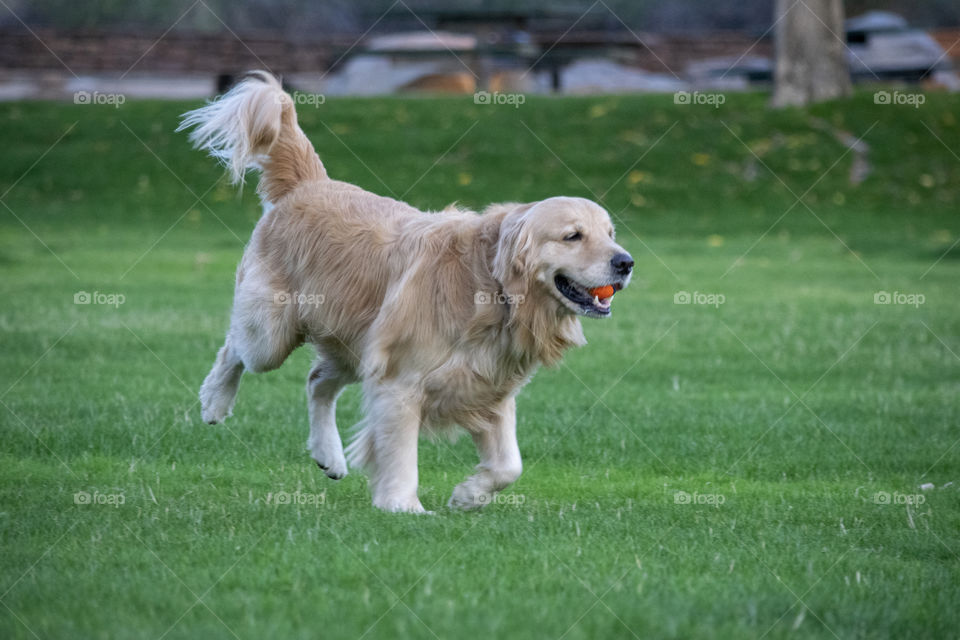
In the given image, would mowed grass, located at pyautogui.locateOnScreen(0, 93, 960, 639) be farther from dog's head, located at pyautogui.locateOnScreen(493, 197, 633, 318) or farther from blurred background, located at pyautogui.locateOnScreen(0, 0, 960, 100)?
blurred background, located at pyautogui.locateOnScreen(0, 0, 960, 100)

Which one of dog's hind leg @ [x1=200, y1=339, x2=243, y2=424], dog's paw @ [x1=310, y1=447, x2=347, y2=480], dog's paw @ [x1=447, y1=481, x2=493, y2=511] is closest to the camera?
dog's paw @ [x1=447, y1=481, x2=493, y2=511]

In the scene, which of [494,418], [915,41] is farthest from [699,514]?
[915,41]

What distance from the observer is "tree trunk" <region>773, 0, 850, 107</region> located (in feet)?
87.8

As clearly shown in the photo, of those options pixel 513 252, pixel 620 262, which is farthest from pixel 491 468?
pixel 620 262

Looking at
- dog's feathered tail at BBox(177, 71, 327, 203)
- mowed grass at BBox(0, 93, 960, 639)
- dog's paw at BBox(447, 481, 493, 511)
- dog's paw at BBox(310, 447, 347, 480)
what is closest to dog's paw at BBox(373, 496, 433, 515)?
mowed grass at BBox(0, 93, 960, 639)

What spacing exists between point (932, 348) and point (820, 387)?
2470 millimetres

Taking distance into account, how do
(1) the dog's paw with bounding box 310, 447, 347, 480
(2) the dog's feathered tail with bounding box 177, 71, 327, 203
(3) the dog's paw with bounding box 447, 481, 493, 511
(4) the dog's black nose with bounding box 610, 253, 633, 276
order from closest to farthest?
(4) the dog's black nose with bounding box 610, 253, 633, 276 → (3) the dog's paw with bounding box 447, 481, 493, 511 → (1) the dog's paw with bounding box 310, 447, 347, 480 → (2) the dog's feathered tail with bounding box 177, 71, 327, 203

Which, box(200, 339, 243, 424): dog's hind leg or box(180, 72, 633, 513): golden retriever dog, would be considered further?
box(200, 339, 243, 424): dog's hind leg

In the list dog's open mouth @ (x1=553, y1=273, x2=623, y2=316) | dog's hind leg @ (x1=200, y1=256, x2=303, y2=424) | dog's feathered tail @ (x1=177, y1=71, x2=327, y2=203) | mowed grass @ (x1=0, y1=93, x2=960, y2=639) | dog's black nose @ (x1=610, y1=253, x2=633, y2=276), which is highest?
dog's feathered tail @ (x1=177, y1=71, x2=327, y2=203)

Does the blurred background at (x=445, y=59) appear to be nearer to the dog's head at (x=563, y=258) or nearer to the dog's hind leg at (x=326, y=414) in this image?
the dog's hind leg at (x=326, y=414)

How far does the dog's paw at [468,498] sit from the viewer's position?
6.65 meters

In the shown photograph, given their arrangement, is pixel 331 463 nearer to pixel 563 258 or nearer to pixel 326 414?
pixel 326 414

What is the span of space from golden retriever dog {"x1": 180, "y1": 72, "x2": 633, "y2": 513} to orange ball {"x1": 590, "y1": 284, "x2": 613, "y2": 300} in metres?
0.02

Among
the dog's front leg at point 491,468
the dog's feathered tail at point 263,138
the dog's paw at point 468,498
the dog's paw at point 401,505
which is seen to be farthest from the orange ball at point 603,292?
the dog's feathered tail at point 263,138
